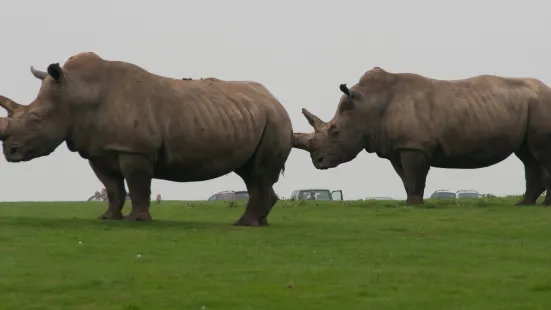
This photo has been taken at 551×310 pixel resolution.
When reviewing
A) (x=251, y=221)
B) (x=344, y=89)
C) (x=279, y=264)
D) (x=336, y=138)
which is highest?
(x=344, y=89)

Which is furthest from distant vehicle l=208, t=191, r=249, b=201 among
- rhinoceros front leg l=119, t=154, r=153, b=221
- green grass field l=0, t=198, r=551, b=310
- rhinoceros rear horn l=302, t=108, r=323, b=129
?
rhinoceros front leg l=119, t=154, r=153, b=221

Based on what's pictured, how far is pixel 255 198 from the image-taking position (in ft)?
66.5

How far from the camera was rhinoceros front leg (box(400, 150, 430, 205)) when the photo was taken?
86.2 feet

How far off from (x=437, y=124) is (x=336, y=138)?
7.15 ft

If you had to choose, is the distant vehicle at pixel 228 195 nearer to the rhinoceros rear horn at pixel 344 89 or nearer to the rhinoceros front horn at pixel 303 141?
the rhinoceros front horn at pixel 303 141

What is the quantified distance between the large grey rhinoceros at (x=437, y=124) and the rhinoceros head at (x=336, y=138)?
0.02 meters

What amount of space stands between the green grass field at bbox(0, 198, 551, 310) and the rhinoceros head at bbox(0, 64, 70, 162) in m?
1.12

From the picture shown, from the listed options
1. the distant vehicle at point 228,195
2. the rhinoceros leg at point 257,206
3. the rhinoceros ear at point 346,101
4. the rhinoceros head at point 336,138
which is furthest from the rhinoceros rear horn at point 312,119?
the distant vehicle at point 228,195

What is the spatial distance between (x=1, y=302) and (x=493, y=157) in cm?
1680

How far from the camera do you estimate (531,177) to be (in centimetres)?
2742

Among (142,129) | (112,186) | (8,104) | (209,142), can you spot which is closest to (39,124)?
(8,104)

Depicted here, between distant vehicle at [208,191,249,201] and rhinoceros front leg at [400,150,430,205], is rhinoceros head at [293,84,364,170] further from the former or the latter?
distant vehicle at [208,191,249,201]

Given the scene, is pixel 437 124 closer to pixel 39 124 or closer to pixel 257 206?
pixel 257 206

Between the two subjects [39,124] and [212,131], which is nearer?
[39,124]
